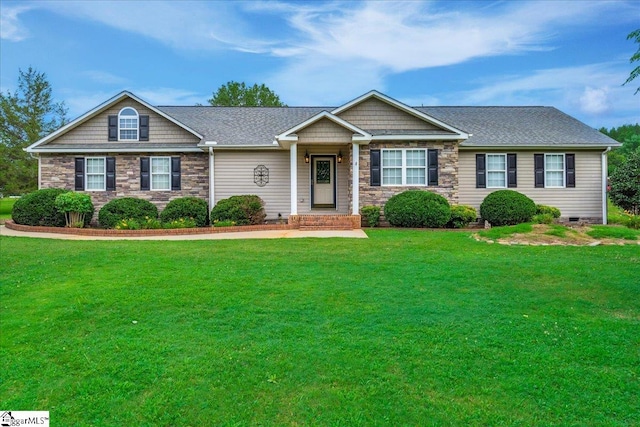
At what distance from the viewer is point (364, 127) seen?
51.2ft

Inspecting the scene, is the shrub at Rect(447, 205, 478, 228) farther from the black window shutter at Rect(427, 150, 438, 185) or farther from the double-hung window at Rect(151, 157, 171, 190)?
the double-hung window at Rect(151, 157, 171, 190)

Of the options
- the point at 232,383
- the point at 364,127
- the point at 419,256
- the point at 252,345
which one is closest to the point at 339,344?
the point at 252,345

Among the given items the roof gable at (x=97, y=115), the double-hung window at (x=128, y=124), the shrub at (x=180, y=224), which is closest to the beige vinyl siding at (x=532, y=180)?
the shrub at (x=180, y=224)

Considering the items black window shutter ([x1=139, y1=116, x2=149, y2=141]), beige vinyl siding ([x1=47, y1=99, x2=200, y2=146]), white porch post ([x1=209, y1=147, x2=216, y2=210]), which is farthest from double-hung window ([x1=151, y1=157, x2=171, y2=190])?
white porch post ([x1=209, y1=147, x2=216, y2=210])

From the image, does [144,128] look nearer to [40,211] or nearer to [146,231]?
[40,211]

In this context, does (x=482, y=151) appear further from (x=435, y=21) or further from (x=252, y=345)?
(x=252, y=345)

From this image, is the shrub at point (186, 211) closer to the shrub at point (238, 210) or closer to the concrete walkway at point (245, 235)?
the shrub at point (238, 210)

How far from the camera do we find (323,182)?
1692 centimetres

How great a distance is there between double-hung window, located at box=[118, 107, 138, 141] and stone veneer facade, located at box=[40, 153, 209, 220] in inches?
31.1

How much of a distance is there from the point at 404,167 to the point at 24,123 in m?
27.7

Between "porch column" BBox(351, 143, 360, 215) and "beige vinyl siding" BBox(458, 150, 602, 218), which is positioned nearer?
"porch column" BBox(351, 143, 360, 215)

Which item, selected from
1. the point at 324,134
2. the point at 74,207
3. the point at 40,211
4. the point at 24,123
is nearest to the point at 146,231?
the point at 74,207

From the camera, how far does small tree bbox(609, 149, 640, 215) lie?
16625mm

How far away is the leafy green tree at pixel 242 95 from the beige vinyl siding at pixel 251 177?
25523 millimetres
